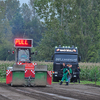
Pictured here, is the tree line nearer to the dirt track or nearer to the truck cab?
the truck cab

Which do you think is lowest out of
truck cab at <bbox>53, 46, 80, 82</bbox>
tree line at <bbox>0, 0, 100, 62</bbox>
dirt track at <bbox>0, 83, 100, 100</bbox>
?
dirt track at <bbox>0, 83, 100, 100</bbox>

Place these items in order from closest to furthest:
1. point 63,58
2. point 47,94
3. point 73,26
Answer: point 47,94, point 63,58, point 73,26

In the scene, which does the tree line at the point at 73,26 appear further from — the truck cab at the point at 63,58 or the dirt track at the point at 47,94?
the dirt track at the point at 47,94

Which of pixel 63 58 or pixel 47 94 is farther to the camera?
pixel 63 58

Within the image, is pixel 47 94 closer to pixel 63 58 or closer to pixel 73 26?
pixel 63 58

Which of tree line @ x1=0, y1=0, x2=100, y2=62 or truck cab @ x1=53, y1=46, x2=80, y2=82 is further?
tree line @ x1=0, y1=0, x2=100, y2=62

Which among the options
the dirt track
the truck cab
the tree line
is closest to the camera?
the dirt track

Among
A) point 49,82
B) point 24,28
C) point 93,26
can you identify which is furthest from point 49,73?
point 24,28

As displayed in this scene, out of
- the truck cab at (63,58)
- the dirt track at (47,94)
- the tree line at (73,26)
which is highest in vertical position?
the tree line at (73,26)

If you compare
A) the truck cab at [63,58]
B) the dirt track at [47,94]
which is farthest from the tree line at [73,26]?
the dirt track at [47,94]

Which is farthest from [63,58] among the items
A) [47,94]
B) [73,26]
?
[73,26]

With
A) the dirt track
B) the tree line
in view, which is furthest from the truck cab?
the tree line

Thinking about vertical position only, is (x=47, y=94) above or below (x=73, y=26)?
below

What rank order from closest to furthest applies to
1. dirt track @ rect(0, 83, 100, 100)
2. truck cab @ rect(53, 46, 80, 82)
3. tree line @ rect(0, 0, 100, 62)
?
dirt track @ rect(0, 83, 100, 100) → truck cab @ rect(53, 46, 80, 82) → tree line @ rect(0, 0, 100, 62)
